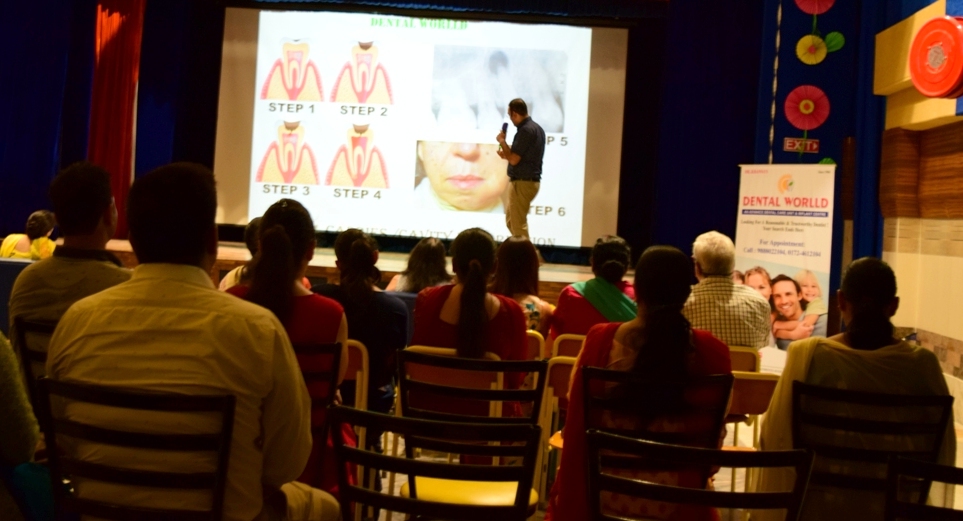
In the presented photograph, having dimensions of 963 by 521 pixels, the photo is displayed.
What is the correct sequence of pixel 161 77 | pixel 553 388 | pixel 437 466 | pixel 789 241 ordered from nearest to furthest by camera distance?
1. pixel 437 466
2. pixel 553 388
3. pixel 789 241
4. pixel 161 77

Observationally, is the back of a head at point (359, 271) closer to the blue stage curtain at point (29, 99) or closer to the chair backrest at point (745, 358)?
the chair backrest at point (745, 358)

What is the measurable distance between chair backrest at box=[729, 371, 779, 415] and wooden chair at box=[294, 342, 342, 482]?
133 centimetres

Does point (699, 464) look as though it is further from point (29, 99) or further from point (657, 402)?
point (29, 99)

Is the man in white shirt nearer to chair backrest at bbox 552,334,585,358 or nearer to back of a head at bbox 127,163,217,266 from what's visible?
back of a head at bbox 127,163,217,266

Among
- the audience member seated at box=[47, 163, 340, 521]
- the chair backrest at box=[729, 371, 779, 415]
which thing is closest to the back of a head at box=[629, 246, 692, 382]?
the audience member seated at box=[47, 163, 340, 521]

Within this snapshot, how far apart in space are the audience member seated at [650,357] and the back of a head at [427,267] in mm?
2260

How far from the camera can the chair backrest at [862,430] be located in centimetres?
213

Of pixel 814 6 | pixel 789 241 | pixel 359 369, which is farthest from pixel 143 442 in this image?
pixel 814 6

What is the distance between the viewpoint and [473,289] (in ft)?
9.74

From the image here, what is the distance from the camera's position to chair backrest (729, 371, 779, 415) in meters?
2.89

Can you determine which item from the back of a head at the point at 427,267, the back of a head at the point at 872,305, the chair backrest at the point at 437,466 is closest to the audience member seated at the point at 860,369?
the back of a head at the point at 872,305

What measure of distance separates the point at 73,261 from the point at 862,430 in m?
2.00

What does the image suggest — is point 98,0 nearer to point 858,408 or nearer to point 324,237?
point 324,237

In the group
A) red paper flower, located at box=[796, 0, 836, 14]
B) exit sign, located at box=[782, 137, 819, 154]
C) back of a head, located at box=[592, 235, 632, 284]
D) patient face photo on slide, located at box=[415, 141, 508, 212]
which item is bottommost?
back of a head, located at box=[592, 235, 632, 284]
